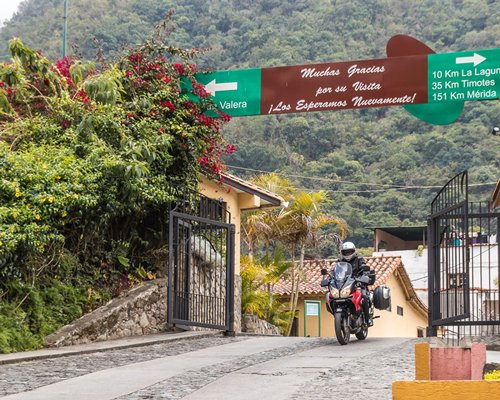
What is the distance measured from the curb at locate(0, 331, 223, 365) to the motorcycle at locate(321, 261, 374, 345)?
9.46 ft

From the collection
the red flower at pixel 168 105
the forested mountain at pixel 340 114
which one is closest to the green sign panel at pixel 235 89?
the red flower at pixel 168 105

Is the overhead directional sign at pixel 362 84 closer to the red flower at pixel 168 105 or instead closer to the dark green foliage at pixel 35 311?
the red flower at pixel 168 105

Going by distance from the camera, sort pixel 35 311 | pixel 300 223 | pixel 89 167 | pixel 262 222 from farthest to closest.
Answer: pixel 300 223 → pixel 262 222 → pixel 89 167 → pixel 35 311

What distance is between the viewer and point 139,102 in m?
18.8

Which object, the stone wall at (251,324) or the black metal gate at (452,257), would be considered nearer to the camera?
the black metal gate at (452,257)

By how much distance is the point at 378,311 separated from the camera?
3825cm

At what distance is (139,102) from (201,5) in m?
54.1

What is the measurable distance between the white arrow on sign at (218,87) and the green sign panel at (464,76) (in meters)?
3.94

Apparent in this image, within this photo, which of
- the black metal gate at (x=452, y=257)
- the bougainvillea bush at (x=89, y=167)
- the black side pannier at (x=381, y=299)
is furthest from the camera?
the black side pannier at (x=381, y=299)

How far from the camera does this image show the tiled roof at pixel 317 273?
1487 inches

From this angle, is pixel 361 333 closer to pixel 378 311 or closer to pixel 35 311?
pixel 35 311

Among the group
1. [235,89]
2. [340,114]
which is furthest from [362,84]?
[340,114]

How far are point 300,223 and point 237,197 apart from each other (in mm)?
11739

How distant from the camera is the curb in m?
13.2
